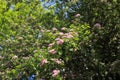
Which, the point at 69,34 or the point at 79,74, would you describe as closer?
the point at 69,34

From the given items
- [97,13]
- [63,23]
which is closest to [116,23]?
[97,13]

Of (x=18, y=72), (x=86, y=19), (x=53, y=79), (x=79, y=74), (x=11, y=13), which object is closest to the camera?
(x=53, y=79)

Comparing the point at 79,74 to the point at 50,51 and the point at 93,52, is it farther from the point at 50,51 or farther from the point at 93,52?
the point at 50,51

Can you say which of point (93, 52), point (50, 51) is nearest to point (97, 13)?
point (93, 52)

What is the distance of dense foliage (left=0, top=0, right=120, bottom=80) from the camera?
34.8 ft

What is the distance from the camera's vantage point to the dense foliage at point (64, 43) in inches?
418

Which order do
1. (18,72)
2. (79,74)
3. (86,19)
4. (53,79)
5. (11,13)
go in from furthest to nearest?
1. (11,13)
2. (86,19)
3. (79,74)
4. (18,72)
5. (53,79)

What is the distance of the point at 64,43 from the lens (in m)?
10.6

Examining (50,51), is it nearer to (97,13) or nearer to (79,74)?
(79,74)

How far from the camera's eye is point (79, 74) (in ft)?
39.6

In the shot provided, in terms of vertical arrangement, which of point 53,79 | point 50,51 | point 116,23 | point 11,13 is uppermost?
point 11,13

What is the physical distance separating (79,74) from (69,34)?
1868 millimetres

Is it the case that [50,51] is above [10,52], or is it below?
below

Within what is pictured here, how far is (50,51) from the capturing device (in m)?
10.4
